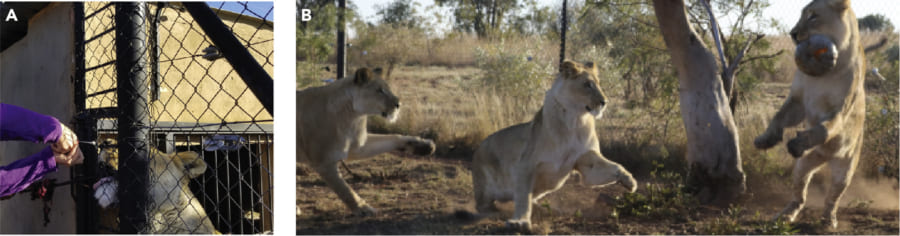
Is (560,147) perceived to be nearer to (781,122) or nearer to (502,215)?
(502,215)

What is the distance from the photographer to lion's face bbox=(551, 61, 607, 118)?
3699 mm

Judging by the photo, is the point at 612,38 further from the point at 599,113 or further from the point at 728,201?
the point at 599,113

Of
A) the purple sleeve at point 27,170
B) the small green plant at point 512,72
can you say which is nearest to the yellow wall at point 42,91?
the purple sleeve at point 27,170

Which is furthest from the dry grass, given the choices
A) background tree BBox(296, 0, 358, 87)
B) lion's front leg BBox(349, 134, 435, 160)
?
background tree BBox(296, 0, 358, 87)

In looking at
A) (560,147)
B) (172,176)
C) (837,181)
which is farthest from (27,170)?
(837,181)

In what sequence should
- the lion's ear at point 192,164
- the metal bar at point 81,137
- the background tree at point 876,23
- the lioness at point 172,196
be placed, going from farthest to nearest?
1. the background tree at point 876,23
2. the metal bar at point 81,137
3. the lion's ear at point 192,164
4. the lioness at point 172,196

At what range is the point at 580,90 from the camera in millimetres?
3748

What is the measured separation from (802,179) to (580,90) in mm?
1698

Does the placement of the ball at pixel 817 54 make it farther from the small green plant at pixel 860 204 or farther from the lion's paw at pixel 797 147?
the small green plant at pixel 860 204

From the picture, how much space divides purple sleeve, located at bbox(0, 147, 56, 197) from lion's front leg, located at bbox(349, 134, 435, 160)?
1841 mm

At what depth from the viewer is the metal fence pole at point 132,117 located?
2018 millimetres

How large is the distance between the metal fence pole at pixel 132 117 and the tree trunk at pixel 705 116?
143 inches

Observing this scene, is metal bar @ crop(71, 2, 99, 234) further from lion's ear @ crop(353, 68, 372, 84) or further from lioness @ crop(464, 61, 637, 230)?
lioness @ crop(464, 61, 637, 230)

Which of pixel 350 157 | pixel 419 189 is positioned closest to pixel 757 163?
pixel 419 189
